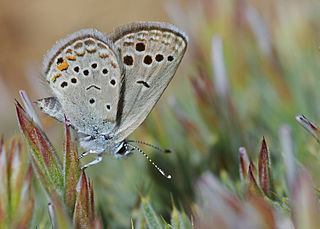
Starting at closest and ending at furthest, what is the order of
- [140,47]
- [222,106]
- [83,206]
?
[83,206] → [140,47] → [222,106]

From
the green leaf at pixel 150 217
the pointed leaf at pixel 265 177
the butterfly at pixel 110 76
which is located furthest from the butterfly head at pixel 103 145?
the pointed leaf at pixel 265 177

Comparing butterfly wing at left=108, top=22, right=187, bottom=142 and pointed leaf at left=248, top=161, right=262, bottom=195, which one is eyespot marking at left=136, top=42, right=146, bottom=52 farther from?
pointed leaf at left=248, top=161, right=262, bottom=195

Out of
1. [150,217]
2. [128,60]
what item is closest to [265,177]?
[150,217]

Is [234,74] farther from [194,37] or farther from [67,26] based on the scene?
[67,26]

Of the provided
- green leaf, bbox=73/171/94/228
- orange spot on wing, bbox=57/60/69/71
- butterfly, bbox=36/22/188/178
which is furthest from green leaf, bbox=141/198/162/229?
orange spot on wing, bbox=57/60/69/71

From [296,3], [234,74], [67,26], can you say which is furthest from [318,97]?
[67,26]

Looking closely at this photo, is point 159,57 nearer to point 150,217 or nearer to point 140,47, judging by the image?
Answer: point 140,47
